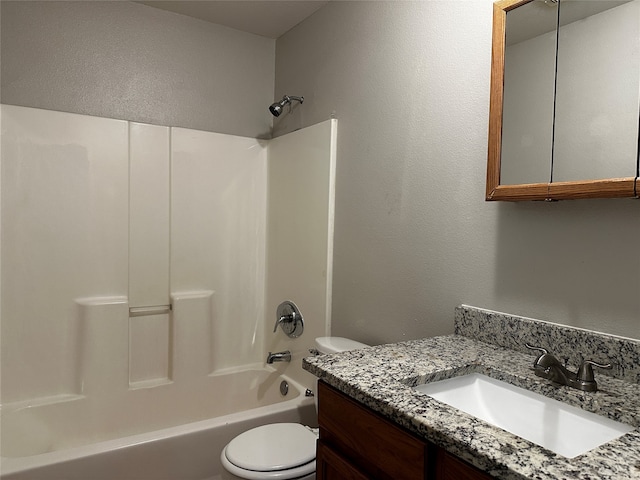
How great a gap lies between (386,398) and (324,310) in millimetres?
1285

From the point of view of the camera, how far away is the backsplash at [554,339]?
1.09m

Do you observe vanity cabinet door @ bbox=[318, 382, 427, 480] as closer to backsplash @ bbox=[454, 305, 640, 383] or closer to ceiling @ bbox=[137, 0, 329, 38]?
backsplash @ bbox=[454, 305, 640, 383]

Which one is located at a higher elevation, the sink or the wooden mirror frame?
the wooden mirror frame

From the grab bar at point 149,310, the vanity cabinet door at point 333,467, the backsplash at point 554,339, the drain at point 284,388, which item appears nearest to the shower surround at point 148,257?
the grab bar at point 149,310

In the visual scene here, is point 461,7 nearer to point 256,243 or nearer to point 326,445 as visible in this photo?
point 326,445

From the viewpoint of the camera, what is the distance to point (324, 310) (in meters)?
2.23

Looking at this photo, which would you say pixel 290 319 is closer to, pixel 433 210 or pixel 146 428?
pixel 146 428

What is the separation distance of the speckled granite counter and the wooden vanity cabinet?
0.03 m

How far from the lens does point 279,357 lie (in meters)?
2.44

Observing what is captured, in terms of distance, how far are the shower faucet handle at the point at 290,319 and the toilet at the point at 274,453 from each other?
0.59 m

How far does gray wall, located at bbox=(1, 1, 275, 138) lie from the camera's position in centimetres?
215

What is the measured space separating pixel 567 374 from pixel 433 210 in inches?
29.9

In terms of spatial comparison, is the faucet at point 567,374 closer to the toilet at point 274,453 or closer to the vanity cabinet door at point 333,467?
the vanity cabinet door at point 333,467

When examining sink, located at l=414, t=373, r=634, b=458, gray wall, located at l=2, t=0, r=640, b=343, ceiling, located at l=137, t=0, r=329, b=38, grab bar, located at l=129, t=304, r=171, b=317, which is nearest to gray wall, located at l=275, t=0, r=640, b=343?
gray wall, located at l=2, t=0, r=640, b=343
